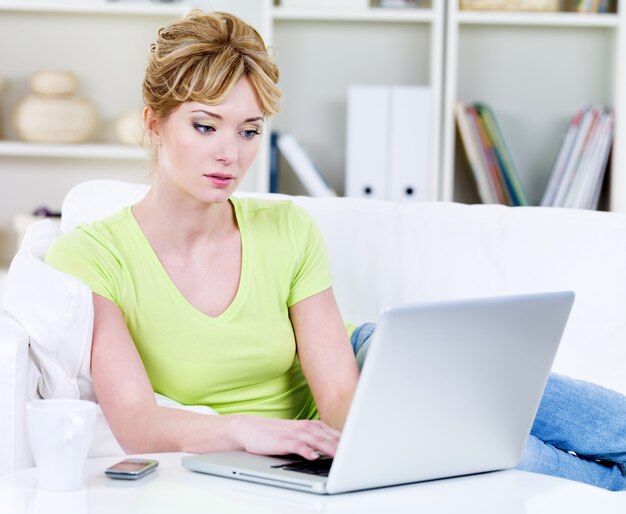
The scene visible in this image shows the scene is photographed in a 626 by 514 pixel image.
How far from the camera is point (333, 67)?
3131 mm

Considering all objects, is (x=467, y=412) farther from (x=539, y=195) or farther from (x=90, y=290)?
(x=539, y=195)

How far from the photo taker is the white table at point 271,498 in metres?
1.02

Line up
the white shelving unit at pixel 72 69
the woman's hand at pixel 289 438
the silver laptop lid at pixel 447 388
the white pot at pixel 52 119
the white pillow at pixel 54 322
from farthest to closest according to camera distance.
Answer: the white shelving unit at pixel 72 69, the white pot at pixel 52 119, the white pillow at pixel 54 322, the woman's hand at pixel 289 438, the silver laptop lid at pixel 447 388

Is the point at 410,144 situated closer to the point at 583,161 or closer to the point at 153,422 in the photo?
the point at 583,161

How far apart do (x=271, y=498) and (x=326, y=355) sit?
22.1 inches

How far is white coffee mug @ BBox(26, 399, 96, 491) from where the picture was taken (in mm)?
1045

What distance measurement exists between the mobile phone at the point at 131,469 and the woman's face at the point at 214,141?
52cm

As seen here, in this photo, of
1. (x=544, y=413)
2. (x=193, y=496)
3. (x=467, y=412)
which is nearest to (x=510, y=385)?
(x=467, y=412)

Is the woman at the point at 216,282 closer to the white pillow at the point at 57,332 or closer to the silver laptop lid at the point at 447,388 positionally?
the white pillow at the point at 57,332

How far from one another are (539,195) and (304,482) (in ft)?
7.32

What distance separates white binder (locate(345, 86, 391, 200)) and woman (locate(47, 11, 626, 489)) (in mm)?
1227

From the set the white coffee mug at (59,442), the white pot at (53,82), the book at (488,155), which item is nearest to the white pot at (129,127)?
the white pot at (53,82)

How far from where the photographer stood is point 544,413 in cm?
169

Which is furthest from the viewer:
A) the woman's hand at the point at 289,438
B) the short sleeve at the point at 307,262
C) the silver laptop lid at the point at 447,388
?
the short sleeve at the point at 307,262
